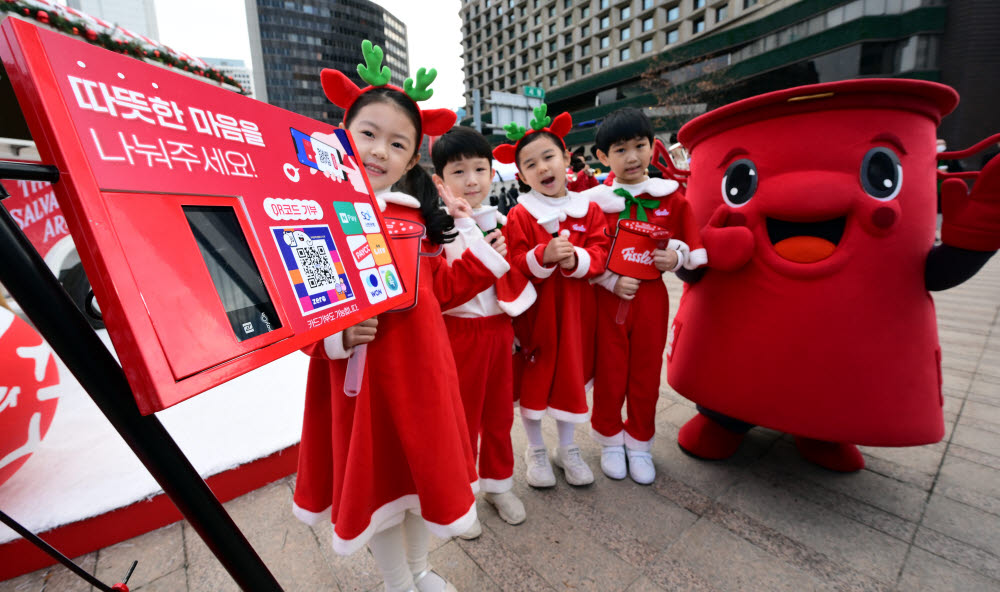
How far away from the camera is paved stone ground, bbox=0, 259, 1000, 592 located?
1.48m

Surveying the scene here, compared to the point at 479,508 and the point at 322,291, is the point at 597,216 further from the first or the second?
the point at 322,291

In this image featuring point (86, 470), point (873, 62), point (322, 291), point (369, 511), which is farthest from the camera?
point (873, 62)

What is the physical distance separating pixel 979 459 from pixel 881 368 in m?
1.10

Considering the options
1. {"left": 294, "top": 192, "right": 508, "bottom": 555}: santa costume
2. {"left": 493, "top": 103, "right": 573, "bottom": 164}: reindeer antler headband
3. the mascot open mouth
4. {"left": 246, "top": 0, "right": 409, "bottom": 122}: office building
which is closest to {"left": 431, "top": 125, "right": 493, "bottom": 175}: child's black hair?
{"left": 493, "top": 103, "right": 573, "bottom": 164}: reindeer antler headband

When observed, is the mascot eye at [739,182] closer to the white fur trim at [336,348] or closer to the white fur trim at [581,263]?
the white fur trim at [581,263]

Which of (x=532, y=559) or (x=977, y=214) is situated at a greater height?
(x=977, y=214)

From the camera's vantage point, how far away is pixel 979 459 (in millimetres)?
2025

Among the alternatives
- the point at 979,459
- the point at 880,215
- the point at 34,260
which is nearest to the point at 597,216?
the point at 880,215

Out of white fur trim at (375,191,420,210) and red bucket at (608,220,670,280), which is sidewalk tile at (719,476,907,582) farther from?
white fur trim at (375,191,420,210)

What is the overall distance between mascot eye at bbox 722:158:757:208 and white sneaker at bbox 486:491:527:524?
158cm

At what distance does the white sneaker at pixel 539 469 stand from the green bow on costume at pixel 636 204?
1.21 meters

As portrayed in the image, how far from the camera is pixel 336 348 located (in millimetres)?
1090

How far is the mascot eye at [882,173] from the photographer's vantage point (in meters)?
1.57

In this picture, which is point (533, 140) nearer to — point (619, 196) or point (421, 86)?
point (619, 196)
